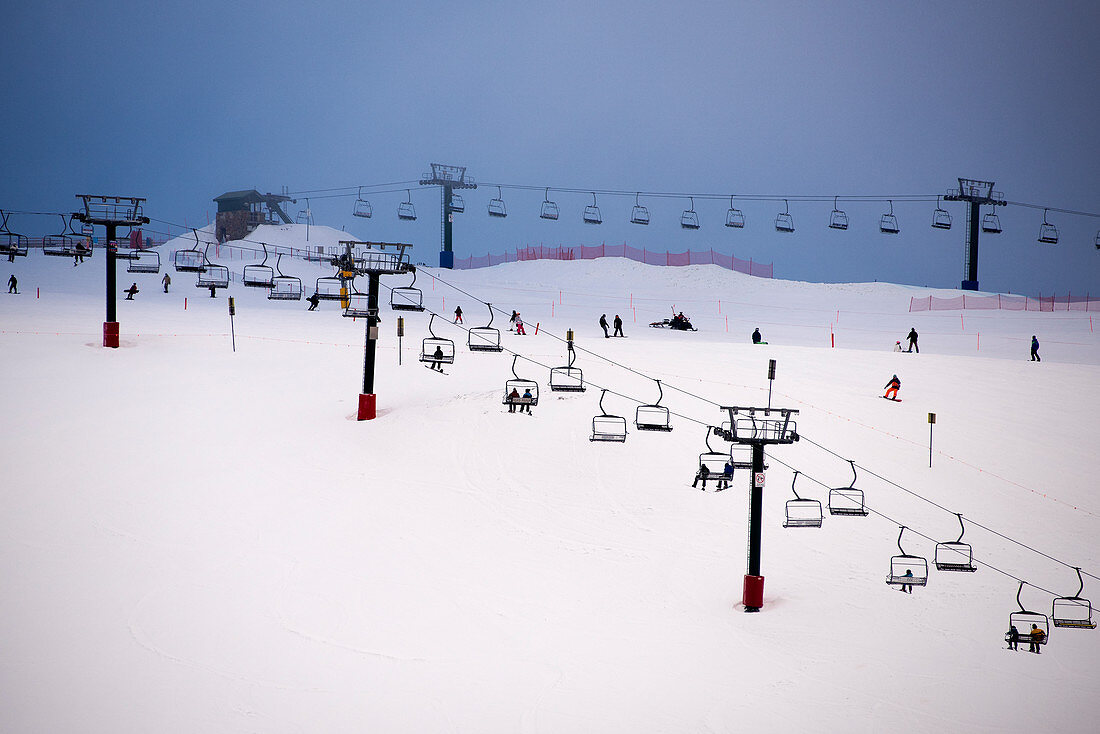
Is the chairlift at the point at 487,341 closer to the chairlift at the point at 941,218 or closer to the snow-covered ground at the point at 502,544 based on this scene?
the snow-covered ground at the point at 502,544

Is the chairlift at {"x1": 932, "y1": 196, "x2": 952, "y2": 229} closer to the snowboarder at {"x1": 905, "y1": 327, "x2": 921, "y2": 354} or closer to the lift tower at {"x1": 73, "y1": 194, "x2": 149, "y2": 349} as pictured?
the snowboarder at {"x1": 905, "y1": 327, "x2": 921, "y2": 354}

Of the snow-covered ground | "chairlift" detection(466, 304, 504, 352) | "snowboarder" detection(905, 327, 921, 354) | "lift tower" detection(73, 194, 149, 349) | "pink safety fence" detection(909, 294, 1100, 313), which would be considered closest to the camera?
the snow-covered ground

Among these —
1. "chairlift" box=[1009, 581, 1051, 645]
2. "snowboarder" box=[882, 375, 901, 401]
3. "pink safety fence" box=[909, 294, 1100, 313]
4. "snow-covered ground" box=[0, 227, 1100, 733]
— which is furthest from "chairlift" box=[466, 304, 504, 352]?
"pink safety fence" box=[909, 294, 1100, 313]

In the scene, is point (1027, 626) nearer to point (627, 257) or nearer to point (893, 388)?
point (893, 388)

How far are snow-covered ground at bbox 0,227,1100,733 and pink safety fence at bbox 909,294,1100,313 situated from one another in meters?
19.2

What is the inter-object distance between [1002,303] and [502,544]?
51.2 metres

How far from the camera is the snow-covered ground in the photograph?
1324cm

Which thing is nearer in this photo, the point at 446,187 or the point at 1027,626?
the point at 1027,626

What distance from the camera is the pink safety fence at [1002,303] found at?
181 ft

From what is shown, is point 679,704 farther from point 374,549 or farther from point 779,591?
point 374,549

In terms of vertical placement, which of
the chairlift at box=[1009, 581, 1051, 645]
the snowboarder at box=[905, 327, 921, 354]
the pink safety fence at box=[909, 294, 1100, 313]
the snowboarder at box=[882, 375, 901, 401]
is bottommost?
the chairlift at box=[1009, 581, 1051, 645]

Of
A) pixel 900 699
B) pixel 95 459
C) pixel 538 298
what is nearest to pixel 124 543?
pixel 95 459

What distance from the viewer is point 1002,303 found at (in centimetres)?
5784

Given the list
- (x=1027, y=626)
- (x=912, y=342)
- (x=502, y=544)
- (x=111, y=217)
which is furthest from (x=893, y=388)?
(x=111, y=217)
